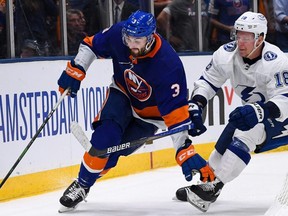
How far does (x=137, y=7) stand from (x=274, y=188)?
6.30 feet

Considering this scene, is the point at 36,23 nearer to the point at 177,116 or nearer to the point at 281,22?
the point at 177,116

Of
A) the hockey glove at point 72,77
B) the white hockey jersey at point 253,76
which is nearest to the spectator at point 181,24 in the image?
the white hockey jersey at point 253,76

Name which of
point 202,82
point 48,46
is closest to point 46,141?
point 48,46

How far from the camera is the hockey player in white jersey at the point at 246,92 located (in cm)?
479

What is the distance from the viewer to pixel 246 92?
4996 millimetres

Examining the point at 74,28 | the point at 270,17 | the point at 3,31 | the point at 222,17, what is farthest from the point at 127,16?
the point at 270,17

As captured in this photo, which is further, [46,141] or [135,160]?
[135,160]

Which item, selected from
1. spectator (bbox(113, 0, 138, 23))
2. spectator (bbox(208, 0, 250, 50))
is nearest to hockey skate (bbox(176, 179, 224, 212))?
spectator (bbox(113, 0, 138, 23))

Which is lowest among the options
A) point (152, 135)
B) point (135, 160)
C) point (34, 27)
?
point (135, 160)

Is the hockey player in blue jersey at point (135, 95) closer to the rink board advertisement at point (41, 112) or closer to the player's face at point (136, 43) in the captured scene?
the player's face at point (136, 43)

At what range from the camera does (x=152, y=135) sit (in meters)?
5.14

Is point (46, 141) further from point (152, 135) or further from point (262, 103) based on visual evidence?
point (262, 103)

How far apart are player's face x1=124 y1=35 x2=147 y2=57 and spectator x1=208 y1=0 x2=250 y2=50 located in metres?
3.07

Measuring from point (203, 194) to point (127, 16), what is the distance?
90.9 inches
